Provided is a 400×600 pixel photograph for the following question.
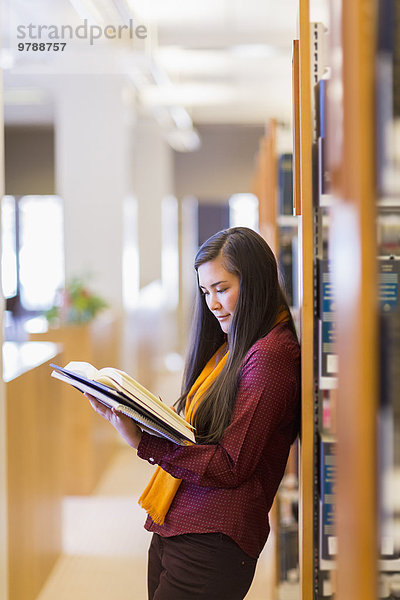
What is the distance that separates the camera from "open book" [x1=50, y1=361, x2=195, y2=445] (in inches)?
60.6

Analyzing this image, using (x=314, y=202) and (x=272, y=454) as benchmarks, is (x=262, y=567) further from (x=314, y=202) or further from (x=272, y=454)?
(x=314, y=202)

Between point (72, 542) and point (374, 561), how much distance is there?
10.5ft

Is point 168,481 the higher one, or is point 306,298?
point 306,298

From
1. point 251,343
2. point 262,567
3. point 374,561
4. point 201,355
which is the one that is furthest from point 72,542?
point 374,561

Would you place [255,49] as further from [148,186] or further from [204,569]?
[204,569]

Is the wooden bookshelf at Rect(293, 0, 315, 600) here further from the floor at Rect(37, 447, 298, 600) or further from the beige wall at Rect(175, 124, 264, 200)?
the beige wall at Rect(175, 124, 264, 200)

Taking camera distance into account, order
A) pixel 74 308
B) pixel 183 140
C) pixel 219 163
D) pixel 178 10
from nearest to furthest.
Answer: pixel 74 308
pixel 178 10
pixel 183 140
pixel 219 163

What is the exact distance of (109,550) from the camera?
3705 millimetres

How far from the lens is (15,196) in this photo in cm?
1026

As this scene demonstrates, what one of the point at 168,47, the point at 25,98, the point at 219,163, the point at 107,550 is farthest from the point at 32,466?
the point at 219,163

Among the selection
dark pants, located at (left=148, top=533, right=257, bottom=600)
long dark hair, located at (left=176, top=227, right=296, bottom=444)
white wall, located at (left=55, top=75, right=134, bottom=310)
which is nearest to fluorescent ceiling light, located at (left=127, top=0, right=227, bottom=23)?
white wall, located at (left=55, top=75, right=134, bottom=310)

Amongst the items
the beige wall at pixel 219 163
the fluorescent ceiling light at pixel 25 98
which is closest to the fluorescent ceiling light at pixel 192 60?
the fluorescent ceiling light at pixel 25 98

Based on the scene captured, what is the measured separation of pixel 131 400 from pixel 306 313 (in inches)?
19.0

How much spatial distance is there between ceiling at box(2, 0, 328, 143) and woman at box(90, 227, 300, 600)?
6.74ft
